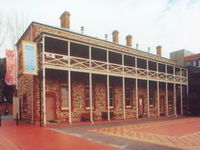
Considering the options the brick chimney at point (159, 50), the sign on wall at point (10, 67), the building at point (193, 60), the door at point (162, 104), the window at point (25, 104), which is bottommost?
the door at point (162, 104)

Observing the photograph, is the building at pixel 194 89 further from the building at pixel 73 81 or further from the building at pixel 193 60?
the building at pixel 73 81

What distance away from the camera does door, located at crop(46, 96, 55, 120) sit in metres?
14.2

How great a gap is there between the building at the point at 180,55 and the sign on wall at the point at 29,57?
22.0 metres

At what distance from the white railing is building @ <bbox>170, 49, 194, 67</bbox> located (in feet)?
20.2

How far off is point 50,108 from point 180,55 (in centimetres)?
2192

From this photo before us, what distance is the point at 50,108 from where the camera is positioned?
14.3m

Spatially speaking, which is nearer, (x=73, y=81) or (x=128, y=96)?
(x=73, y=81)

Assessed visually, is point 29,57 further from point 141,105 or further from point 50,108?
point 141,105

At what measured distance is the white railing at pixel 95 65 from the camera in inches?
538

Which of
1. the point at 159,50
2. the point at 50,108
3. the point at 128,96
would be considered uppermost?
the point at 159,50

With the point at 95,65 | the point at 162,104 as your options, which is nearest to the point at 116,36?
the point at 95,65

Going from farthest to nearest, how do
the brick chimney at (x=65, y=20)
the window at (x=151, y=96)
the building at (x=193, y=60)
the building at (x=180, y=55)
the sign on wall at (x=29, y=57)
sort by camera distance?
the building at (x=180, y=55), the building at (x=193, y=60), the window at (x=151, y=96), the brick chimney at (x=65, y=20), the sign on wall at (x=29, y=57)

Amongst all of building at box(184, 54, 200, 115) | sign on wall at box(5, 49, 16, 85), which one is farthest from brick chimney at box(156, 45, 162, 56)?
sign on wall at box(5, 49, 16, 85)

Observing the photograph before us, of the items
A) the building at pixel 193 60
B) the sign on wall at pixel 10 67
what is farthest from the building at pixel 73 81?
the building at pixel 193 60
